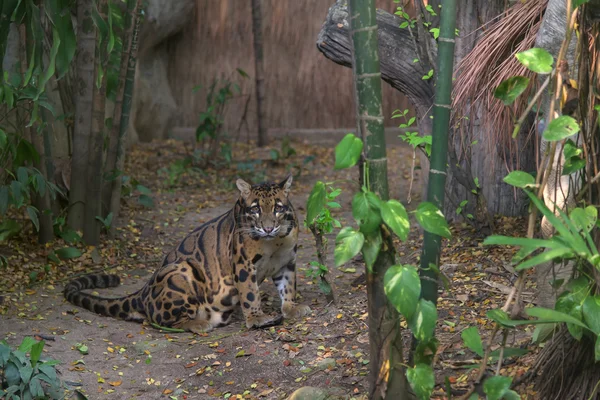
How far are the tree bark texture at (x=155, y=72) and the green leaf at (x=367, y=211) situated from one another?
8.20 metres

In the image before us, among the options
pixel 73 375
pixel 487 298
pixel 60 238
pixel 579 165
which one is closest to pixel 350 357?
pixel 487 298

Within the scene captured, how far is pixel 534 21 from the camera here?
4672 millimetres

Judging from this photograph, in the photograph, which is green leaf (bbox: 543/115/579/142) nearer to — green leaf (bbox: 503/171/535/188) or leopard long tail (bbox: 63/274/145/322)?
green leaf (bbox: 503/171/535/188)

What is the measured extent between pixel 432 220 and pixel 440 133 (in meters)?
0.46

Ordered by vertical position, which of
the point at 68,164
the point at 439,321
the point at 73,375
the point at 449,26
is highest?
the point at 449,26

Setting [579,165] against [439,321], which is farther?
[439,321]

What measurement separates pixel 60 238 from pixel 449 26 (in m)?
4.67

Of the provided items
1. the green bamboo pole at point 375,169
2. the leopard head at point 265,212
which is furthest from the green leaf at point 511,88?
the leopard head at point 265,212

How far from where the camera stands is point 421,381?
3.44 m

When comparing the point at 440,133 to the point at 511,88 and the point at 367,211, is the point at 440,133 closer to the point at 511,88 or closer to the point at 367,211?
the point at 511,88

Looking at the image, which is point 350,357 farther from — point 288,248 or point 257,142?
point 257,142

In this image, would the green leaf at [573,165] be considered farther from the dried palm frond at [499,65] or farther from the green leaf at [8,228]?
the green leaf at [8,228]

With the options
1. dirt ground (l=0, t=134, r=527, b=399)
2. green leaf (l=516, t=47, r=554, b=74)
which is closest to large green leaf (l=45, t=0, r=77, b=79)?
dirt ground (l=0, t=134, r=527, b=399)

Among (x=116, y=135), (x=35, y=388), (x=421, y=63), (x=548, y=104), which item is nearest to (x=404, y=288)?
(x=548, y=104)
